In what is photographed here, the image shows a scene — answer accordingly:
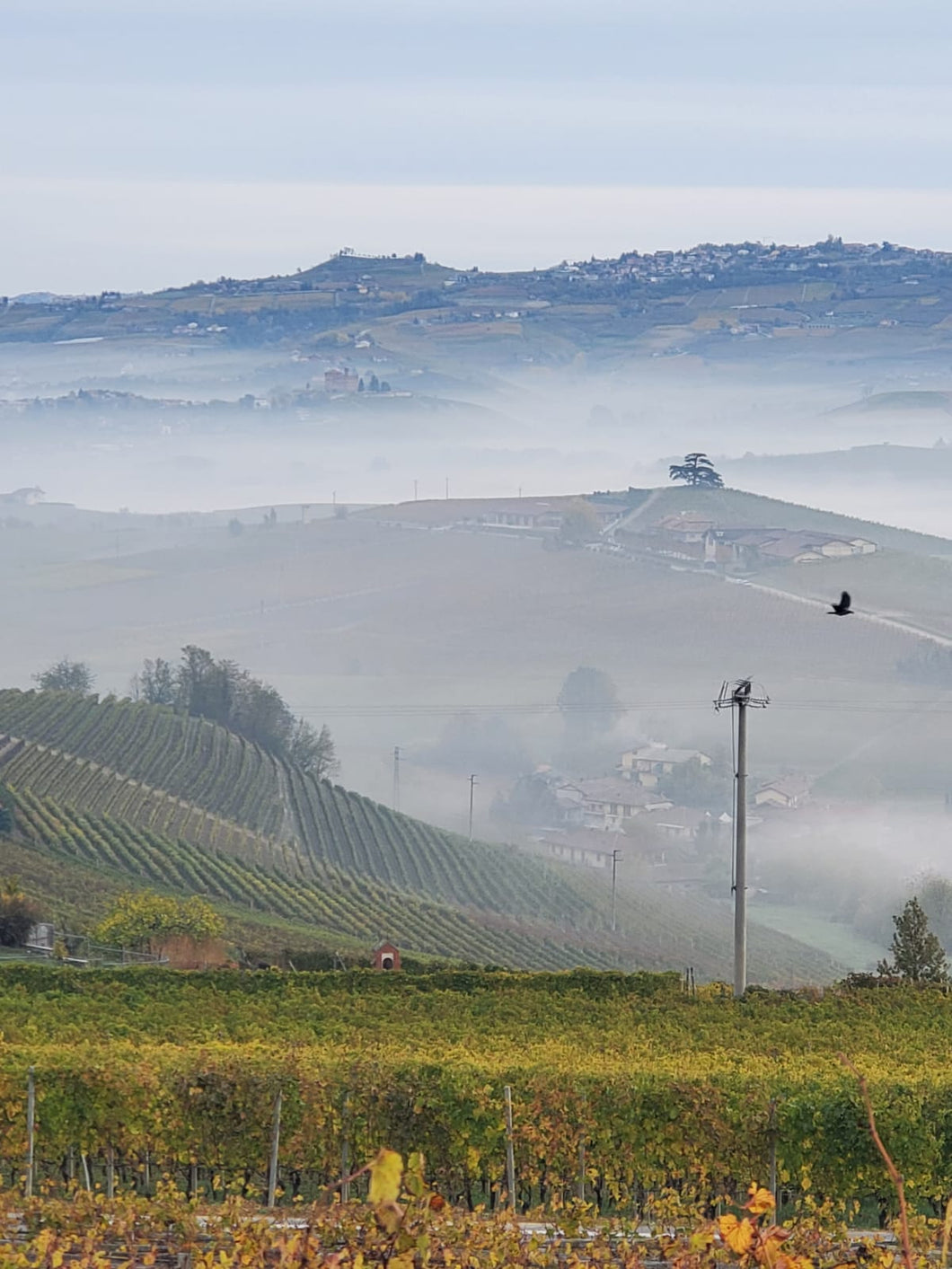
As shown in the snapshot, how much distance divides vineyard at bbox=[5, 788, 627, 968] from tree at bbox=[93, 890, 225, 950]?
774 inches

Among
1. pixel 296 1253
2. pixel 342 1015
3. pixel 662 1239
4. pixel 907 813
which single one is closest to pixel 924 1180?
pixel 662 1239

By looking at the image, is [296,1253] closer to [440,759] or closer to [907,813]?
[907,813]

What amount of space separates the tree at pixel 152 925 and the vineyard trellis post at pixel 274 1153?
29555 millimetres

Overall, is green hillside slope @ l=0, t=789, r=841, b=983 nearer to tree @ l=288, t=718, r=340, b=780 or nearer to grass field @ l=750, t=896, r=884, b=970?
grass field @ l=750, t=896, r=884, b=970

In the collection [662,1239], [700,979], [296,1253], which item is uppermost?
[296,1253]

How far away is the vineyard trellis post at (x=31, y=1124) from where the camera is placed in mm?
16936

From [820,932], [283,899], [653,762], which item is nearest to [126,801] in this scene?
[283,899]

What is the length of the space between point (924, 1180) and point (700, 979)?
64.8m

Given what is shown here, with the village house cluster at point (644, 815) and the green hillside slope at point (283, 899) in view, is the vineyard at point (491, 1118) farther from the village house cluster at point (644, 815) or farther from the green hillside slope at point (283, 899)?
Result: the village house cluster at point (644, 815)

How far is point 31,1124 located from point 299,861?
73.3m

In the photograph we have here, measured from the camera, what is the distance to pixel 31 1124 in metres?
17.2

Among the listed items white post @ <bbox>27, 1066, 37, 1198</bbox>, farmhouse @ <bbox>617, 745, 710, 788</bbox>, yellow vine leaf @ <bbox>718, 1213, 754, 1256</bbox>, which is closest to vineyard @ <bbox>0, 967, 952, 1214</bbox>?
white post @ <bbox>27, 1066, 37, 1198</bbox>

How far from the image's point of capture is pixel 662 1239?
1234 cm

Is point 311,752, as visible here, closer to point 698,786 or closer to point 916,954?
point 698,786
